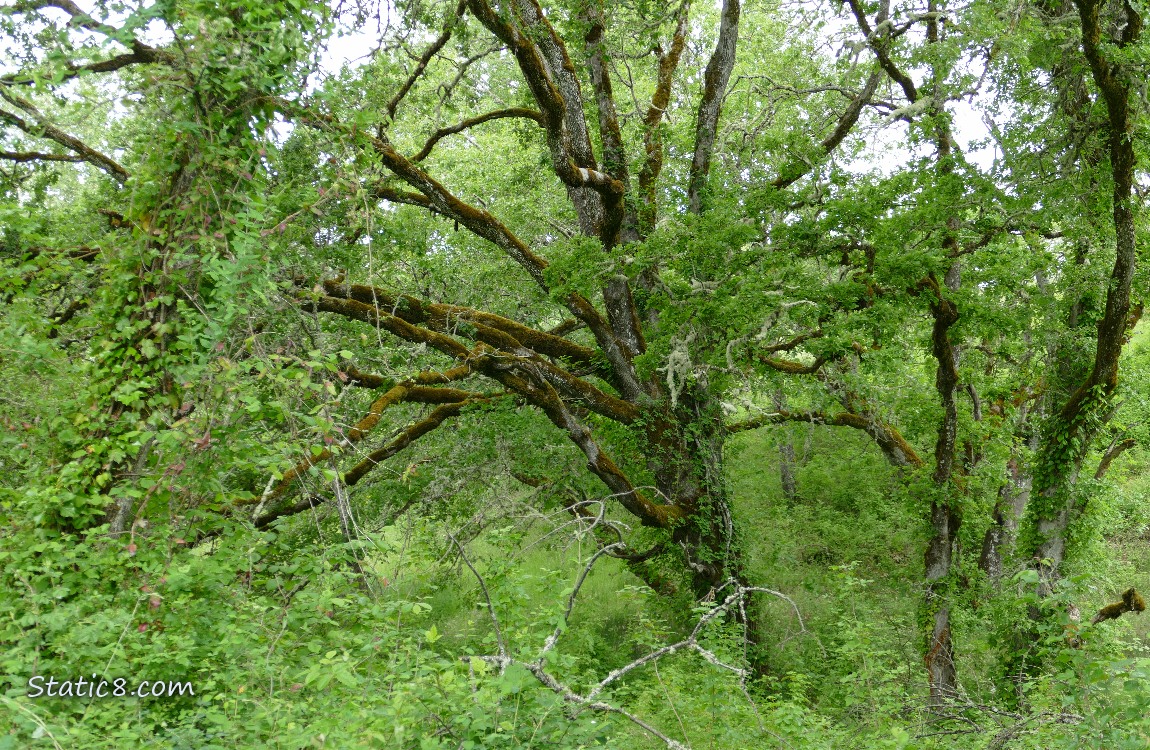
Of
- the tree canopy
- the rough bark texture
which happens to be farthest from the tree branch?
the rough bark texture

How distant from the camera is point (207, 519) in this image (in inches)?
184

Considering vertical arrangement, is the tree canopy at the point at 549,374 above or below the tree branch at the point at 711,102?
below

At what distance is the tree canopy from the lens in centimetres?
410

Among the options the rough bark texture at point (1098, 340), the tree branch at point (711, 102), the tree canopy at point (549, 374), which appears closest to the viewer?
the tree canopy at point (549, 374)

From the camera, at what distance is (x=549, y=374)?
28.5 feet

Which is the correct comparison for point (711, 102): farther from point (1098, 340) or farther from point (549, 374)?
point (1098, 340)

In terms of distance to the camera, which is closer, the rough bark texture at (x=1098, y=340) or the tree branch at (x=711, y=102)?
the rough bark texture at (x=1098, y=340)

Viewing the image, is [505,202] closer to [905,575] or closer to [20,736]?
[905,575]

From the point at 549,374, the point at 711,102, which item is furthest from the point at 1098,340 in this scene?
the point at 549,374

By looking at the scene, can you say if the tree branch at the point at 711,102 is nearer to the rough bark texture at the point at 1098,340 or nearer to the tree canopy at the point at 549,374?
the tree canopy at the point at 549,374

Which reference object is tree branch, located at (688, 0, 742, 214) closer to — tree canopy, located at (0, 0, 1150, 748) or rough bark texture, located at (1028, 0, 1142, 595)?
tree canopy, located at (0, 0, 1150, 748)

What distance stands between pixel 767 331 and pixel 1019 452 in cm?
515

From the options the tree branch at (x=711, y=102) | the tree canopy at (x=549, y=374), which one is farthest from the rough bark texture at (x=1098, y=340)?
the tree branch at (x=711, y=102)

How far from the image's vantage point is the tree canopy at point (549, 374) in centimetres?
410
